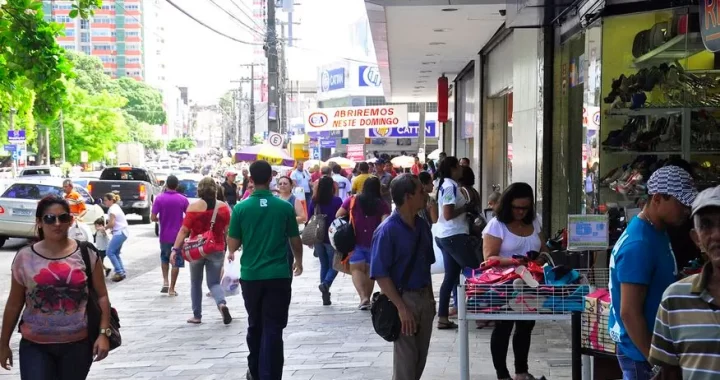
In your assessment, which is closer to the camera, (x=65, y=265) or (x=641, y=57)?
(x=65, y=265)

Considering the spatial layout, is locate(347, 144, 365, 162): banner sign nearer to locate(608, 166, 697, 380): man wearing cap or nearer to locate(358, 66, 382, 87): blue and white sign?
locate(608, 166, 697, 380): man wearing cap

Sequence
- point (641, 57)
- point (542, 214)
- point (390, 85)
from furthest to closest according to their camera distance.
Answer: point (390, 85) < point (542, 214) < point (641, 57)

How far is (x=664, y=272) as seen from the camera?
13.8 ft

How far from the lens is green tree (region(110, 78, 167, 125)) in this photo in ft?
430

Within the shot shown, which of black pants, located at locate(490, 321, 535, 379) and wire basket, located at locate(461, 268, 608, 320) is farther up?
wire basket, located at locate(461, 268, 608, 320)

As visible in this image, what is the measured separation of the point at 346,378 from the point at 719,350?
5.40 m

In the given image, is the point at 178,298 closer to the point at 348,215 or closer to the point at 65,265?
the point at 348,215

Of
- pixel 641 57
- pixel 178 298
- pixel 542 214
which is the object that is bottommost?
pixel 178 298

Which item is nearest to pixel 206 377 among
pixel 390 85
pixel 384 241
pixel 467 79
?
pixel 384 241

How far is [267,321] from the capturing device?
24.7 feet

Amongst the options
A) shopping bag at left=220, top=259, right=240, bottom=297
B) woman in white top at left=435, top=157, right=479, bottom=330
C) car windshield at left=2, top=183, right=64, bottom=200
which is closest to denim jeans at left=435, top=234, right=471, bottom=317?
woman in white top at left=435, top=157, right=479, bottom=330

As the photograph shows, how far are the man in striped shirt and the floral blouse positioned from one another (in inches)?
135

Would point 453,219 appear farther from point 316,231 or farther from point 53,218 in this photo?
point 53,218

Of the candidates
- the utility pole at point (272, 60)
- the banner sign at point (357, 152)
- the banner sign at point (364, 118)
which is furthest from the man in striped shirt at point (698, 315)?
the banner sign at point (357, 152)
